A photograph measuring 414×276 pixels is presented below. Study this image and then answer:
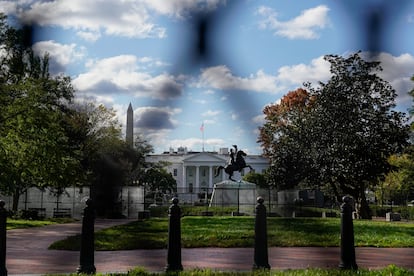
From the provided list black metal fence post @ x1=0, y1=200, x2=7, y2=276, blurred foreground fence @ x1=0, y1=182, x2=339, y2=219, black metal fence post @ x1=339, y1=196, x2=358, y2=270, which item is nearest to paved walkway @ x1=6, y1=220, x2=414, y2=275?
black metal fence post @ x1=339, y1=196, x2=358, y2=270

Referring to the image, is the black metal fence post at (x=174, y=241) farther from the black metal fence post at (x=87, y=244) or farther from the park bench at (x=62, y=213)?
the park bench at (x=62, y=213)

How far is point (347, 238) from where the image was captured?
5789 mm

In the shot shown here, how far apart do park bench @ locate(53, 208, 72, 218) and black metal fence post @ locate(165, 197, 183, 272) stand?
2406cm

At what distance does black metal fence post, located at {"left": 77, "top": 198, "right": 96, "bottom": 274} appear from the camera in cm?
554

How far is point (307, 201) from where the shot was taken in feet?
127

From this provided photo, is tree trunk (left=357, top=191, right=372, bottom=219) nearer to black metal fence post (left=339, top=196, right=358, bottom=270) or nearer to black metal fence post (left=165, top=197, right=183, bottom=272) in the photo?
black metal fence post (left=339, top=196, right=358, bottom=270)

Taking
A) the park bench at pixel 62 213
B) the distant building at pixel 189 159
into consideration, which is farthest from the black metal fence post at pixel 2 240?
the park bench at pixel 62 213

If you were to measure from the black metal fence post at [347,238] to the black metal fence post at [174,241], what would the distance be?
1.80 meters

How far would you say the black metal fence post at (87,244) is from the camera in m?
5.54

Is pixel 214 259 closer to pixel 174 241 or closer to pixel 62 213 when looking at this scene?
pixel 174 241

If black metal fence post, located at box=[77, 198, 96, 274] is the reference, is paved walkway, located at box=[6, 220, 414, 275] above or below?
below

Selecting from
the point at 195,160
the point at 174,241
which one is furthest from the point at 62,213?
the point at 195,160

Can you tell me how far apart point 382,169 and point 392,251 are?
18.4 m

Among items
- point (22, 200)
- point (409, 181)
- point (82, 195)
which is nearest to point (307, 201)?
point (409, 181)
